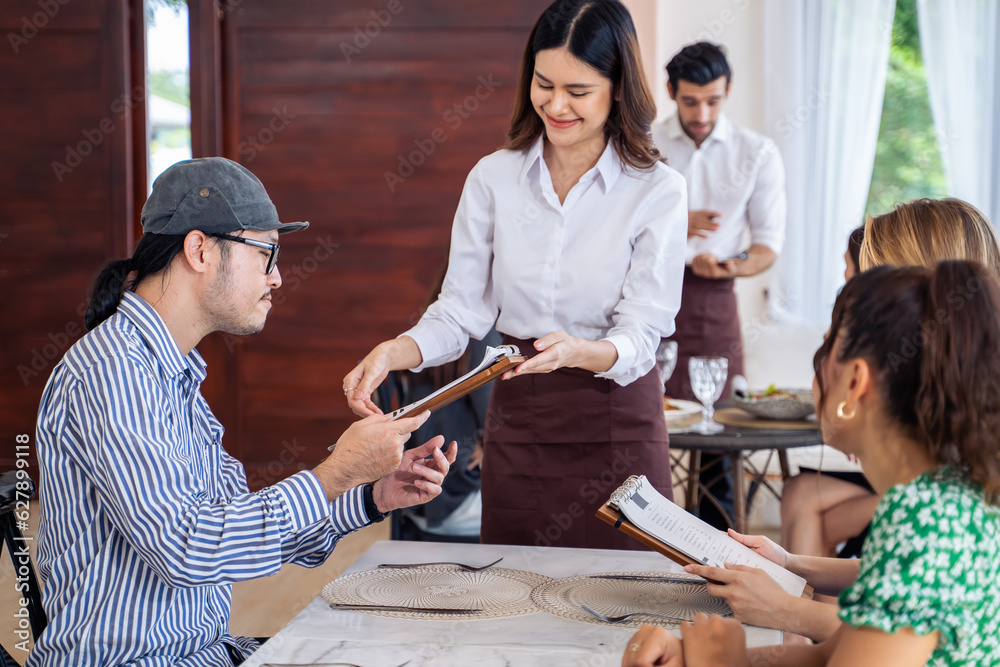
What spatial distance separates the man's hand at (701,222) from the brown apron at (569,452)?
5.99 ft

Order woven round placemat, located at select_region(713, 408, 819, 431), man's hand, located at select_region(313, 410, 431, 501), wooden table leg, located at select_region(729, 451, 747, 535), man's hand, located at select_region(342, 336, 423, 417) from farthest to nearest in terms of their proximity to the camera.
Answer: wooden table leg, located at select_region(729, 451, 747, 535)
woven round placemat, located at select_region(713, 408, 819, 431)
man's hand, located at select_region(342, 336, 423, 417)
man's hand, located at select_region(313, 410, 431, 501)

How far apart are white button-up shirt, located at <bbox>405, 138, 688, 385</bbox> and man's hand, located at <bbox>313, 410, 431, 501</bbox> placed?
587 millimetres

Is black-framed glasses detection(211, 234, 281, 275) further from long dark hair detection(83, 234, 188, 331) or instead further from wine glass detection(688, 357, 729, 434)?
wine glass detection(688, 357, 729, 434)

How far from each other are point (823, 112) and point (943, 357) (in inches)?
165

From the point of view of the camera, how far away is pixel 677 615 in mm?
1272

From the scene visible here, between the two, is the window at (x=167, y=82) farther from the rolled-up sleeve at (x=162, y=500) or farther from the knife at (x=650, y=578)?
the knife at (x=650, y=578)

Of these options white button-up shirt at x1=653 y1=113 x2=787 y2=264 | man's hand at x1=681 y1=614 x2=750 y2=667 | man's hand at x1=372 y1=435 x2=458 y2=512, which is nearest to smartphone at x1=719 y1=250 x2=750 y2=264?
white button-up shirt at x1=653 y1=113 x2=787 y2=264

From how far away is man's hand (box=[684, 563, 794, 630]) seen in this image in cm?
123

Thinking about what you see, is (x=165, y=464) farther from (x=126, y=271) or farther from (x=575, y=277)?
(x=575, y=277)

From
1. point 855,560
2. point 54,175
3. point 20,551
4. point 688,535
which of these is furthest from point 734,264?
point 54,175

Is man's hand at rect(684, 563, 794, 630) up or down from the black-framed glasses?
down

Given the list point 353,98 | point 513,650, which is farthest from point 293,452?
point 513,650

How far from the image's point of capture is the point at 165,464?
48.6 inches

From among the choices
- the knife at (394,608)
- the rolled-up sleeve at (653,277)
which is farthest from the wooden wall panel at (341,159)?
the knife at (394,608)
